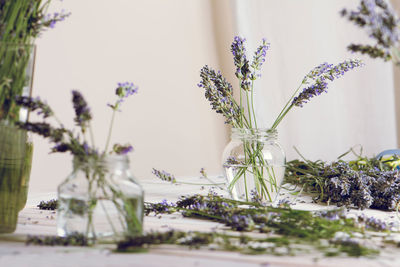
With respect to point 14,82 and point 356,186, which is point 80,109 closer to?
point 14,82

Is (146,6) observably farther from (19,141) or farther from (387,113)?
(19,141)

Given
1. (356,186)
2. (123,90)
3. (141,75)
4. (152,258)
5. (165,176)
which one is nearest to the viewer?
(152,258)

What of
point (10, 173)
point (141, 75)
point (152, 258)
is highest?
point (141, 75)

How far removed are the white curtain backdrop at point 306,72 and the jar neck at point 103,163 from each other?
6.20 ft

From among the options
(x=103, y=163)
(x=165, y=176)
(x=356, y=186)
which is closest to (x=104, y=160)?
(x=103, y=163)

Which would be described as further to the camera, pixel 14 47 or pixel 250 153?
pixel 250 153

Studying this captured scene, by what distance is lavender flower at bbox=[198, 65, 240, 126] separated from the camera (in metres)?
1.17

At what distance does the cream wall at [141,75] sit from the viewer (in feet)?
7.82

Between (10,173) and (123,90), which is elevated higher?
(123,90)

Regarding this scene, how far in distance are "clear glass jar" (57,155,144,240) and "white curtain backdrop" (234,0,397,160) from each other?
189 centimetres

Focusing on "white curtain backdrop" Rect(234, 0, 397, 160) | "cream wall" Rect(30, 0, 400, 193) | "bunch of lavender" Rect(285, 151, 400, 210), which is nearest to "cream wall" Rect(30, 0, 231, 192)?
"cream wall" Rect(30, 0, 400, 193)

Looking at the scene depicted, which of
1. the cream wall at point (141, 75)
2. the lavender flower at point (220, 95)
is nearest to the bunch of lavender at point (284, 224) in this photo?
the lavender flower at point (220, 95)

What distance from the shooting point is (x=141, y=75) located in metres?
2.67

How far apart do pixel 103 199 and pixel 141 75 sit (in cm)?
197
